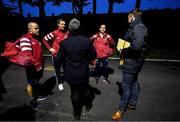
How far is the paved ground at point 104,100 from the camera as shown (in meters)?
5.21

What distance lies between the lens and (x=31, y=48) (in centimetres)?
516

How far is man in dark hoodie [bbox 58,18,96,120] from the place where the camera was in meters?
4.48

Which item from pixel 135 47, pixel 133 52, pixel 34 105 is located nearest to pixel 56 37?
pixel 34 105

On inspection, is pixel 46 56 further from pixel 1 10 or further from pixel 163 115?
pixel 1 10

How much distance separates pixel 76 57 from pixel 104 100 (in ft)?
6.93

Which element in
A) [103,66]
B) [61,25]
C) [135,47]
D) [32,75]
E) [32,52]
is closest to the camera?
[135,47]

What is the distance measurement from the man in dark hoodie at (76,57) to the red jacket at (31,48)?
94cm

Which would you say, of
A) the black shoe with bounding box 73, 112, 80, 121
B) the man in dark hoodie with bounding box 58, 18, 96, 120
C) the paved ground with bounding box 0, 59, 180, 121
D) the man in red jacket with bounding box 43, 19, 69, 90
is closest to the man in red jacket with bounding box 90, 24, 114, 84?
the paved ground with bounding box 0, 59, 180, 121

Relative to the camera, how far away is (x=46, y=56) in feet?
39.1

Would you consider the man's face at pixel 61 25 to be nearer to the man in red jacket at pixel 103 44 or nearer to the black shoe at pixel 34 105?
the man in red jacket at pixel 103 44

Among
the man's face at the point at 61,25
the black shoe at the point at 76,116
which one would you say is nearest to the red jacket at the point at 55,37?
the man's face at the point at 61,25

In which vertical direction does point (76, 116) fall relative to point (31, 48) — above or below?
below

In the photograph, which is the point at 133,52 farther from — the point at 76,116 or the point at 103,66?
the point at 103,66

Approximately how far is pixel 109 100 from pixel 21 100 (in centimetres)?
257
